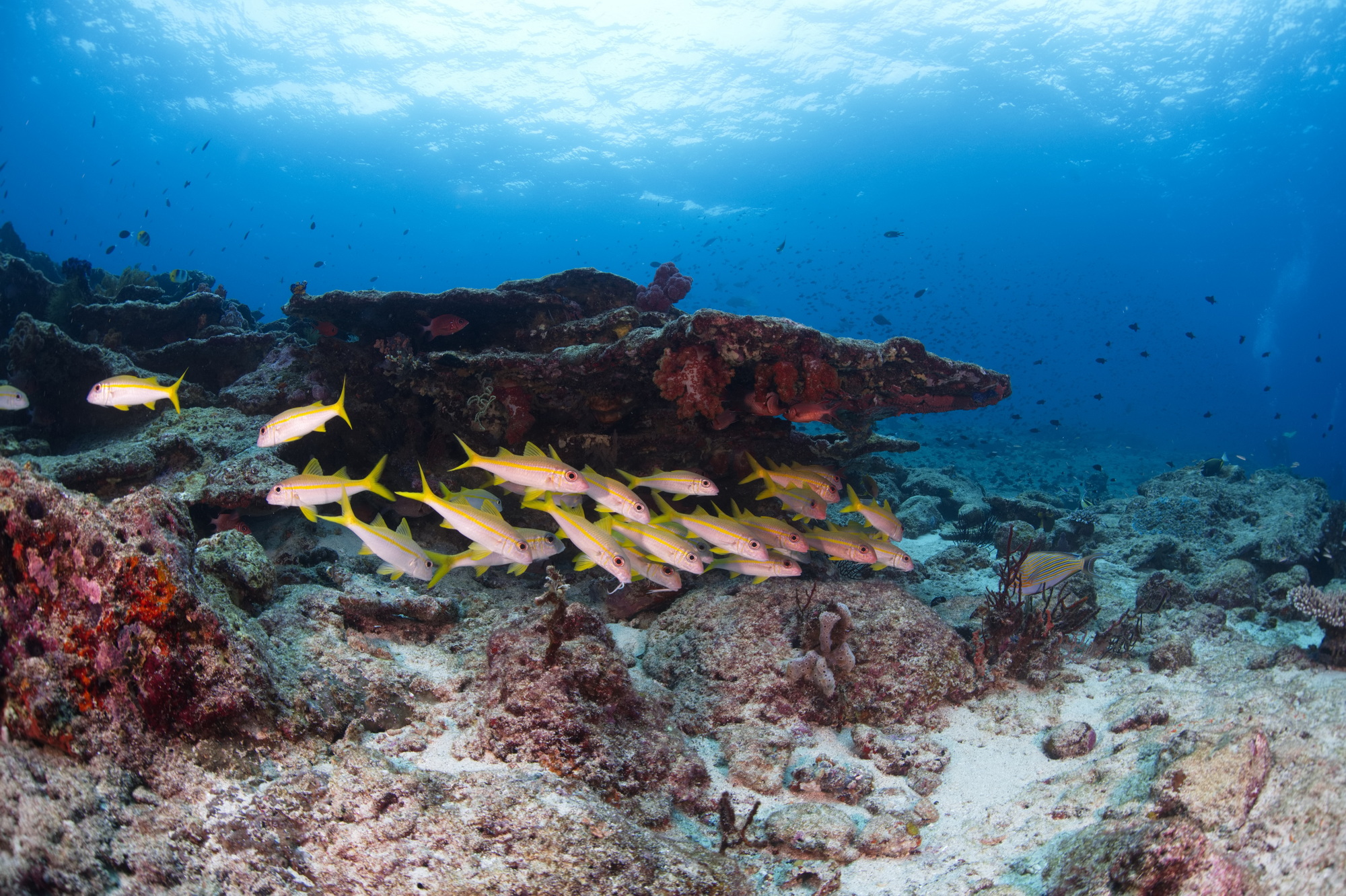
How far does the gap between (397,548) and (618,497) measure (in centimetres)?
172

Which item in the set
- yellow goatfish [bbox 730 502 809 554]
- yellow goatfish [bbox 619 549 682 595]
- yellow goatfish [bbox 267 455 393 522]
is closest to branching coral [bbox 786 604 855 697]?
yellow goatfish [bbox 730 502 809 554]

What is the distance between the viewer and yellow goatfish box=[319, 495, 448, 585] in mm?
3848

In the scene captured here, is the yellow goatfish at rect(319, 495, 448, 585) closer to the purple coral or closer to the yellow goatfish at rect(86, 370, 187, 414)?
the yellow goatfish at rect(86, 370, 187, 414)

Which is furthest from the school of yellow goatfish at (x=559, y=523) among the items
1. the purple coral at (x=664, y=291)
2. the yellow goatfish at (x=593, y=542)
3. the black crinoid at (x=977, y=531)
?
the black crinoid at (x=977, y=531)

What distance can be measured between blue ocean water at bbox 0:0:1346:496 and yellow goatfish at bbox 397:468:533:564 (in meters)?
21.8

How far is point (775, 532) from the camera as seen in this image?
185 inches

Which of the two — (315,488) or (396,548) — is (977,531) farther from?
(315,488)

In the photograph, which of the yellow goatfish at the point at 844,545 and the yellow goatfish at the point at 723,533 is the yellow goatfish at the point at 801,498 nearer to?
the yellow goatfish at the point at 844,545

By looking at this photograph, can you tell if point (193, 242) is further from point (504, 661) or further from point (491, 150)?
point (504, 661)

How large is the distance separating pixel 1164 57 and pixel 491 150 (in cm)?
5760

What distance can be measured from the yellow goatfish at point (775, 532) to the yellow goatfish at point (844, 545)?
0.12m

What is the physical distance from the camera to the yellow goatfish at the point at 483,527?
11.9 feet

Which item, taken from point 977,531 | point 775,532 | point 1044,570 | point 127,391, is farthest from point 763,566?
point 977,531

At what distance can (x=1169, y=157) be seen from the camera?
60.7m
